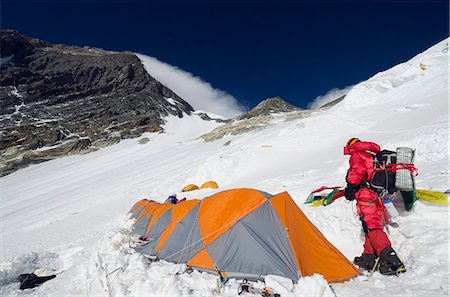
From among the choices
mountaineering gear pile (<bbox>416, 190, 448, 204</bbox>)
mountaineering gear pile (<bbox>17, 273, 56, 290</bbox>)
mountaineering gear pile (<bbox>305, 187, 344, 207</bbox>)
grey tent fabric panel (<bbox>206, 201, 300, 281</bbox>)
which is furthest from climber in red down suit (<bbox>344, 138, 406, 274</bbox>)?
mountaineering gear pile (<bbox>17, 273, 56, 290</bbox>)

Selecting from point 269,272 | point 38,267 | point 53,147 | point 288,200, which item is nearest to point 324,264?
point 269,272

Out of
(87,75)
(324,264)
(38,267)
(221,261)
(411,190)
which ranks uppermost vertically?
(87,75)

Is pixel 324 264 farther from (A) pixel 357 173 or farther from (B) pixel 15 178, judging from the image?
(B) pixel 15 178

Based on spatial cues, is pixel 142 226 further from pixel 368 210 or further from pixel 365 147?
pixel 365 147

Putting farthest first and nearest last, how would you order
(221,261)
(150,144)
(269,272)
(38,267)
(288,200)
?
(150,144)
(38,267)
(288,200)
(221,261)
(269,272)

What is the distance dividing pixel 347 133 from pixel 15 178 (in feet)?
208

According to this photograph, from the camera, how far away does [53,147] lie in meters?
70.1

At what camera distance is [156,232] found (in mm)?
7699

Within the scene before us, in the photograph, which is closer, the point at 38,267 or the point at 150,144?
the point at 38,267

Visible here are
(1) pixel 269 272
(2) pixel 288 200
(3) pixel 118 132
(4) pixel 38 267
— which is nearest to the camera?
(1) pixel 269 272

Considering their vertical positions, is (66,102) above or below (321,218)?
below

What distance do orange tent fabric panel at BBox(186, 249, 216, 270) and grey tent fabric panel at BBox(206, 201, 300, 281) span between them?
0.08 meters

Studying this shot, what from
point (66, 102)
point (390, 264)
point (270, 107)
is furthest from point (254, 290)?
point (66, 102)

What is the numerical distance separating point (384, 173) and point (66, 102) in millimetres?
105427
